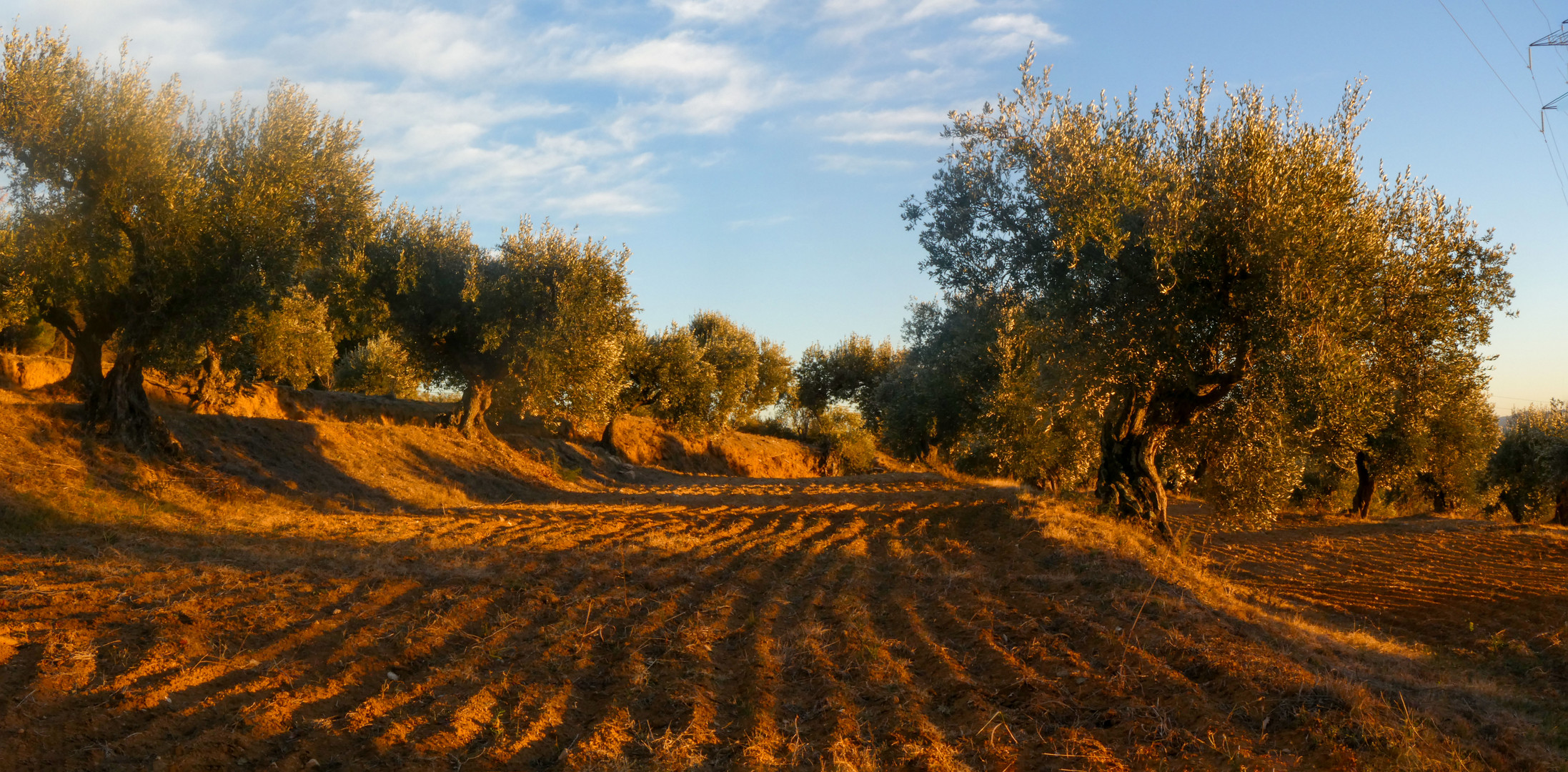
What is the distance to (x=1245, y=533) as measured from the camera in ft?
79.3

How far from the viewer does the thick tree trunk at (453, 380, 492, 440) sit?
95.8 feet

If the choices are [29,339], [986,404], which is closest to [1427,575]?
[986,404]

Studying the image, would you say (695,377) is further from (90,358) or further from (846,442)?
(90,358)

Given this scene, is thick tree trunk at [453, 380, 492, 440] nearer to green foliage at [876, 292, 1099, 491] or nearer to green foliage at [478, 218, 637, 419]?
green foliage at [478, 218, 637, 419]

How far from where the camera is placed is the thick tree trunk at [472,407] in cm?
2919

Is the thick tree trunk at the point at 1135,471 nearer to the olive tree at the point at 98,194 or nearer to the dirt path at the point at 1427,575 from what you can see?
the dirt path at the point at 1427,575

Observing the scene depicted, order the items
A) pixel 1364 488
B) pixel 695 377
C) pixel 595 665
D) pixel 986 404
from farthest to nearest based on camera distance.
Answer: pixel 695 377
pixel 1364 488
pixel 986 404
pixel 595 665

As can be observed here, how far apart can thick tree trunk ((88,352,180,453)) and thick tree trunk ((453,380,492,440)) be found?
12664mm

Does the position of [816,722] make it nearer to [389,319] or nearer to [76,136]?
[76,136]

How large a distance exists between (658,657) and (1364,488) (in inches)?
1371

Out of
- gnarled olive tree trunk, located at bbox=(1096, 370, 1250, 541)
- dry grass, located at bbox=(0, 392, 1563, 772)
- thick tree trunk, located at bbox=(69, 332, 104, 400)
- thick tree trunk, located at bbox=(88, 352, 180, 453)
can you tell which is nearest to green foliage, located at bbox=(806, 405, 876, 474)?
gnarled olive tree trunk, located at bbox=(1096, 370, 1250, 541)

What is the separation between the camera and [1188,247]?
1293 cm

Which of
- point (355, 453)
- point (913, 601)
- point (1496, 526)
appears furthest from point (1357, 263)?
point (355, 453)

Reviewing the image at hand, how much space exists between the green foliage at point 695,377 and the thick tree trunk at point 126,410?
23.3m
